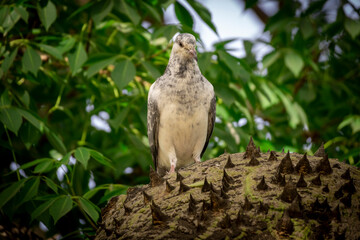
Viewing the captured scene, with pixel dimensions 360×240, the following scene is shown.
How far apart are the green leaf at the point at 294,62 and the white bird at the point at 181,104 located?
5.89 feet

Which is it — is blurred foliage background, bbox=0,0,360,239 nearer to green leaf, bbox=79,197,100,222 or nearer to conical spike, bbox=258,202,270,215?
green leaf, bbox=79,197,100,222

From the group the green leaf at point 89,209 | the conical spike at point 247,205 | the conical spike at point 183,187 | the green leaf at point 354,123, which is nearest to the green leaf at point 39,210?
the green leaf at point 89,209

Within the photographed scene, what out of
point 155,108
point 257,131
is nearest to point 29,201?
point 155,108

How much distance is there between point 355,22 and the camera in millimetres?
6043

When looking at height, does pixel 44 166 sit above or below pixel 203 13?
below

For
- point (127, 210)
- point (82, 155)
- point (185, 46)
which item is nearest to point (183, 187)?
point (127, 210)

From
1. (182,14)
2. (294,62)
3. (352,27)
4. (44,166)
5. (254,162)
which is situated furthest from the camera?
(294,62)

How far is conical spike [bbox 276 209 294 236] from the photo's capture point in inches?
97.3

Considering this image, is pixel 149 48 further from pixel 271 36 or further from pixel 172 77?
pixel 271 36

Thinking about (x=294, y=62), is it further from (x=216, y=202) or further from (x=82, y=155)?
(x=216, y=202)

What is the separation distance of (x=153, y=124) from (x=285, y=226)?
3024mm

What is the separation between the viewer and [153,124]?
5.30m

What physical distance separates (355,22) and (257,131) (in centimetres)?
215

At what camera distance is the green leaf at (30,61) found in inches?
191
